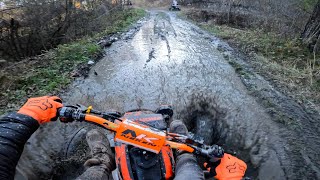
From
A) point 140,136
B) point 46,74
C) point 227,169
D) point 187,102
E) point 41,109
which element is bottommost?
point 187,102

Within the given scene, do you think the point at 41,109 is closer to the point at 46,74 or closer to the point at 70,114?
the point at 70,114

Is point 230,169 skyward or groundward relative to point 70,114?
groundward

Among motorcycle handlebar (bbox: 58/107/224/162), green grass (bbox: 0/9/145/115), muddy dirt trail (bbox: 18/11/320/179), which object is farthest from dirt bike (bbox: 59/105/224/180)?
green grass (bbox: 0/9/145/115)

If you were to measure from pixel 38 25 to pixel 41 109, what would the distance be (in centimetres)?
827

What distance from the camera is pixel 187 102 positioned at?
598cm

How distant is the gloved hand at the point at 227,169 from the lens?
2837 millimetres

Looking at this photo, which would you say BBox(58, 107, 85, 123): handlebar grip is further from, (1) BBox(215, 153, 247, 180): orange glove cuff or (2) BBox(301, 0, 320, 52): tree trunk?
(2) BBox(301, 0, 320, 52): tree trunk

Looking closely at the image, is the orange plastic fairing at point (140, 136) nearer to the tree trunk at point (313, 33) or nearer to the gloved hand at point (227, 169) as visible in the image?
the gloved hand at point (227, 169)

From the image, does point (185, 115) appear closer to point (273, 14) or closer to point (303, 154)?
point (303, 154)

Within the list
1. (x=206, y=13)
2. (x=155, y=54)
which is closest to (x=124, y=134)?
(x=155, y=54)

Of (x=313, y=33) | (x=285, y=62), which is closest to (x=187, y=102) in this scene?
(x=285, y=62)

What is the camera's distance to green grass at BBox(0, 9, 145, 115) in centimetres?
582

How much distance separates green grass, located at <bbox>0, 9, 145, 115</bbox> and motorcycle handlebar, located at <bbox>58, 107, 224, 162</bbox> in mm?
2459

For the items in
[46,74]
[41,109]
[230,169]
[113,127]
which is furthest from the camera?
[46,74]
